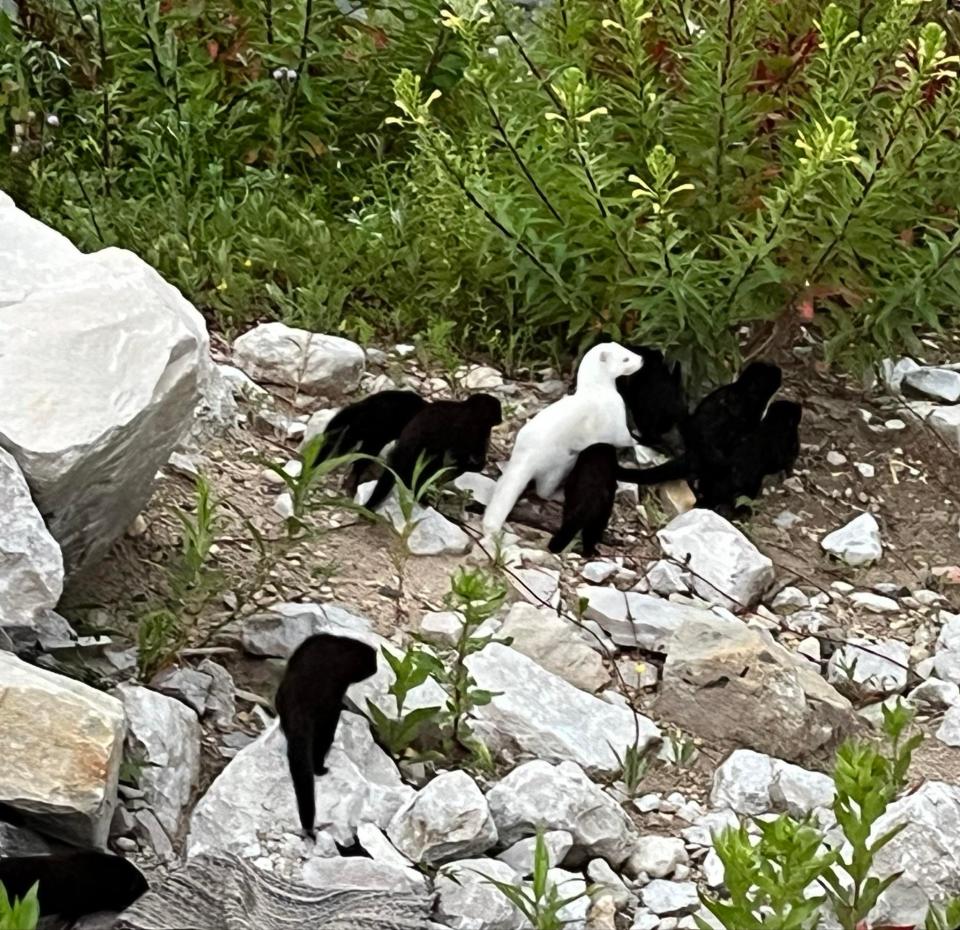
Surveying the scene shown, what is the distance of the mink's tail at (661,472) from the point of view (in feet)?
19.6

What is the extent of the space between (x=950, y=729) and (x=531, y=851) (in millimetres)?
1508

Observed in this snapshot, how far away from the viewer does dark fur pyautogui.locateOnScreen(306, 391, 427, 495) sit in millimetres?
5676

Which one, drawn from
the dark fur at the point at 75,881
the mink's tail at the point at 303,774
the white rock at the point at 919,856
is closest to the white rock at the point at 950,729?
the white rock at the point at 919,856

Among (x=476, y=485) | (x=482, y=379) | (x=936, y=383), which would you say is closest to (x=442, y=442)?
(x=476, y=485)

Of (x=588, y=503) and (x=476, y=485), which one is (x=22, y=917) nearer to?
(x=588, y=503)

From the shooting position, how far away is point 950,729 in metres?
4.98

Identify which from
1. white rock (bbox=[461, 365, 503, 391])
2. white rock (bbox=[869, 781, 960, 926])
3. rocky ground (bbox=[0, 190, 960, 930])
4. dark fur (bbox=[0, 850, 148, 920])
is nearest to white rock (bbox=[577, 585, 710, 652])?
rocky ground (bbox=[0, 190, 960, 930])

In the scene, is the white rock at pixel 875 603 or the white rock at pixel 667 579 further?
the white rock at pixel 875 603

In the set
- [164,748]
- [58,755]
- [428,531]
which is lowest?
→ [428,531]

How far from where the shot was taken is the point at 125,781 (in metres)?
4.03

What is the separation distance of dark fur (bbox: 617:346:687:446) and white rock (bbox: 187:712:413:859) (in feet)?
7.39

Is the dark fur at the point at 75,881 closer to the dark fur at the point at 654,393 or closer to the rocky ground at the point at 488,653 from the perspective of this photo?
the rocky ground at the point at 488,653

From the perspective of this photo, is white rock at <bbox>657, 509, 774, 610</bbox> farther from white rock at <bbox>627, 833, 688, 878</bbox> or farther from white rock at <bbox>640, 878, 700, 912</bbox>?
white rock at <bbox>640, 878, 700, 912</bbox>

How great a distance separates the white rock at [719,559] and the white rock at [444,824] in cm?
163
